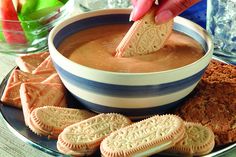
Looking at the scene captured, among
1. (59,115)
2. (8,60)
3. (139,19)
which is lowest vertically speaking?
(8,60)

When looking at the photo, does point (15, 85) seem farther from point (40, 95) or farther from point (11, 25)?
point (11, 25)

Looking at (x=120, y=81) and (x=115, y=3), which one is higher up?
(x=120, y=81)

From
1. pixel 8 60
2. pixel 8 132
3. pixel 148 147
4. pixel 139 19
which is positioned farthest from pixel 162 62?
pixel 8 60

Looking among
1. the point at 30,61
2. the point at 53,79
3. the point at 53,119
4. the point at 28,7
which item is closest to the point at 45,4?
the point at 28,7

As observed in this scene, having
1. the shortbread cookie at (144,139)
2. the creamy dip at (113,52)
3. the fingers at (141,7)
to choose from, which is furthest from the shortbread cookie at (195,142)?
the fingers at (141,7)

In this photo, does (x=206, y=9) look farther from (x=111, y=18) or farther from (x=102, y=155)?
(x=102, y=155)

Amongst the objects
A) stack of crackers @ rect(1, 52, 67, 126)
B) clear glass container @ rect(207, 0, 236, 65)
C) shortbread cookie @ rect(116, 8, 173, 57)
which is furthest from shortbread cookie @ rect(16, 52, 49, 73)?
clear glass container @ rect(207, 0, 236, 65)
